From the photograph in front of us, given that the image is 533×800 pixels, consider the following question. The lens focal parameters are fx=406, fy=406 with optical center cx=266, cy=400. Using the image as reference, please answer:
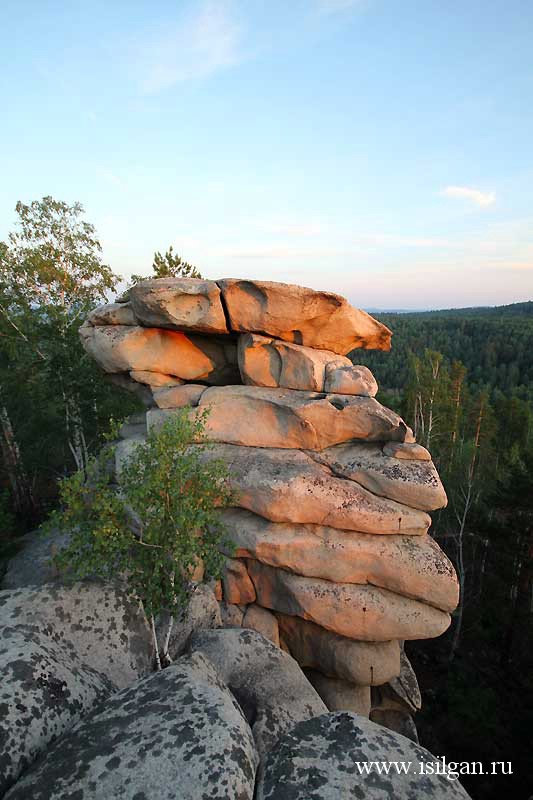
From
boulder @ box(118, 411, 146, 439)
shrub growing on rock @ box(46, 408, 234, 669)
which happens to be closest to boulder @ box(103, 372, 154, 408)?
boulder @ box(118, 411, 146, 439)

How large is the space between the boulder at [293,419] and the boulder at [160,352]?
1701 mm

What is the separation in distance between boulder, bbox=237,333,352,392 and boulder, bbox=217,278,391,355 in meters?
0.47

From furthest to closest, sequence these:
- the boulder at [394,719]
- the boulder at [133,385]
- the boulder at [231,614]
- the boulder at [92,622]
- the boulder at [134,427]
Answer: the boulder at [134,427] → the boulder at [133,385] → the boulder at [394,719] → the boulder at [231,614] → the boulder at [92,622]

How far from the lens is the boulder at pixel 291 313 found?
1382cm

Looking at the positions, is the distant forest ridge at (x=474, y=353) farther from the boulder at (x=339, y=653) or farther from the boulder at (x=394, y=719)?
the boulder at (x=339, y=653)

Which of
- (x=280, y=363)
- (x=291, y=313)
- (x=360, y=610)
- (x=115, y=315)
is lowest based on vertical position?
(x=360, y=610)

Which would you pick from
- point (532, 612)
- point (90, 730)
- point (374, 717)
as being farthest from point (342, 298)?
point (532, 612)

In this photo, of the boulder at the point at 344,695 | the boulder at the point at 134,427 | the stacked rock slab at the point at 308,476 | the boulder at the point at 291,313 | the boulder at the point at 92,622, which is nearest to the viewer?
the boulder at the point at 92,622

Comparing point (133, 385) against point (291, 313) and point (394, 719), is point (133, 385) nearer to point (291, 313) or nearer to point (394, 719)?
point (291, 313)

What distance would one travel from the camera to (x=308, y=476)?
13.2 metres

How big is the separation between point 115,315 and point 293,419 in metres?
8.10

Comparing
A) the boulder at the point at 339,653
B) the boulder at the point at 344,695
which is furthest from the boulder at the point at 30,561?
the boulder at the point at 344,695

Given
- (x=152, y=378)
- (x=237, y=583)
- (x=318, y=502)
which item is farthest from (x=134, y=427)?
(x=318, y=502)

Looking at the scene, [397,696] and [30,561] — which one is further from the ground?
[30,561]
